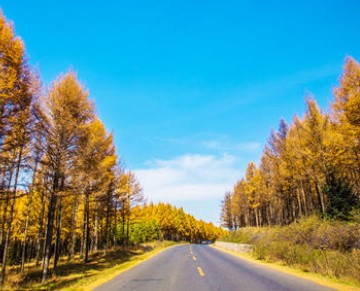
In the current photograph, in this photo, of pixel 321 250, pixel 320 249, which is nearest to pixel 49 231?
pixel 321 250

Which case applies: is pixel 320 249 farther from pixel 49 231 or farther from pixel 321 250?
pixel 49 231

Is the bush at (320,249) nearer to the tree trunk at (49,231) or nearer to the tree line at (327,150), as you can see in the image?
the tree line at (327,150)

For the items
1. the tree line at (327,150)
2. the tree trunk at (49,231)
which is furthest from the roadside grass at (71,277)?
the tree line at (327,150)

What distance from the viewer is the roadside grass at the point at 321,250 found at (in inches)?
369

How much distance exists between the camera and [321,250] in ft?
39.5

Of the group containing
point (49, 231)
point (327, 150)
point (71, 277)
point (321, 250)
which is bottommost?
point (71, 277)

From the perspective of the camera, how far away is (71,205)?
2491 cm

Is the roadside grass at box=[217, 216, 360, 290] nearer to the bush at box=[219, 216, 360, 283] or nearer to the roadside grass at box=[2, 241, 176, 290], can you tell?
the bush at box=[219, 216, 360, 283]

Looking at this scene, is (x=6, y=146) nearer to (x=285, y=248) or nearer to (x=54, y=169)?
(x=54, y=169)

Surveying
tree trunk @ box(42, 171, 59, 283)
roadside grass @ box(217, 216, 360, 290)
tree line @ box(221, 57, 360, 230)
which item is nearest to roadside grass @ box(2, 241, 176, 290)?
tree trunk @ box(42, 171, 59, 283)

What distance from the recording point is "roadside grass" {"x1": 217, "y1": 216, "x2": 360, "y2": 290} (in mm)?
9367

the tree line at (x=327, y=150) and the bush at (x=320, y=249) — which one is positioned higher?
the tree line at (x=327, y=150)

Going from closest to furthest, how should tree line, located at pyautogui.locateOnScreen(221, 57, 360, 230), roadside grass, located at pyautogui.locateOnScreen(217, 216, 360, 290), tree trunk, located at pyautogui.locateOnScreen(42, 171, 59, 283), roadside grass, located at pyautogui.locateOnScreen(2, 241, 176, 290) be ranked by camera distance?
roadside grass, located at pyautogui.locateOnScreen(217, 216, 360, 290) < roadside grass, located at pyautogui.locateOnScreen(2, 241, 176, 290) < tree trunk, located at pyautogui.locateOnScreen(42, 171, 59, 283) < tree line, located at pyautogui.locateOnScreen(221, 57, 360, 230)

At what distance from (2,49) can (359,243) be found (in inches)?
654
